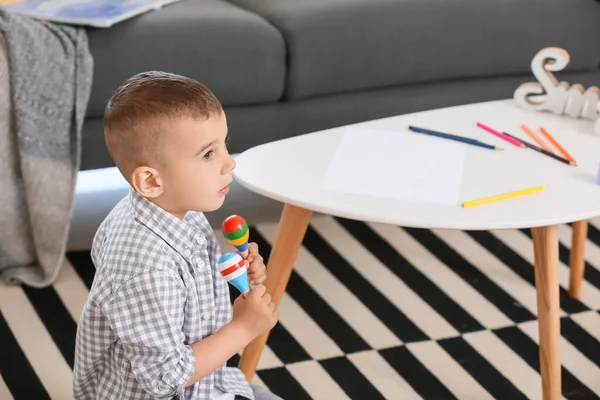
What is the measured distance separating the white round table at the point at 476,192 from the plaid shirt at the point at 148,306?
257 millimetres

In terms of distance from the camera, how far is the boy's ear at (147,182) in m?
1.14

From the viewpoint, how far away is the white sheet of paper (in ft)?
4.87

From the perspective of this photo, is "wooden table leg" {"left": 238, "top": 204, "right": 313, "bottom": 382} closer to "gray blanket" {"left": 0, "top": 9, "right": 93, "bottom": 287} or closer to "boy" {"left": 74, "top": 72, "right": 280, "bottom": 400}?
"boy" {"left": 74, "top": 72, "right": 280, "bottom": 400}

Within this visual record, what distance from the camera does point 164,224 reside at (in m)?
1.18

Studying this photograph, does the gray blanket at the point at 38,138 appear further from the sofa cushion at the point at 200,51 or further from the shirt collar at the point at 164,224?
the shirt collar at the point at 164,224

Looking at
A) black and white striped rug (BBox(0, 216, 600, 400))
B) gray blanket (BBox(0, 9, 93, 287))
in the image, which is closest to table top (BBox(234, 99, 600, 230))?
black and white striped rug (BBox(0, 216, 600, 400))

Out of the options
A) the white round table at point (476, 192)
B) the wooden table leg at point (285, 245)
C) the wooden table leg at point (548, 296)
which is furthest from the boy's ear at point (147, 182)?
the wooden table leg at point (548, 296)

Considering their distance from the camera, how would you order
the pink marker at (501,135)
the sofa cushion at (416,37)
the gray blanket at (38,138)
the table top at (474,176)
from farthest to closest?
the sofa cushion at (416,37) → the gray blanket at (38,138) → the pink marker at (501,135) → the table top at (474,176)

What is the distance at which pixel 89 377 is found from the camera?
1.25 meters

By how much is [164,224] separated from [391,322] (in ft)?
2.83

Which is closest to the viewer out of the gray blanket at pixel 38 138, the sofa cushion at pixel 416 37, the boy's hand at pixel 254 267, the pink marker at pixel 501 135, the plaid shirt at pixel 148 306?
the plaid shirt at pixel 148 306

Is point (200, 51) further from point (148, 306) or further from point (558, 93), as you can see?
A: point (148, 306)

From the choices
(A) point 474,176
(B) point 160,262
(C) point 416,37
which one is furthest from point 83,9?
(B) point 160,262

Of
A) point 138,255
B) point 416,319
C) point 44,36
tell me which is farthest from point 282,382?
point 44,36
